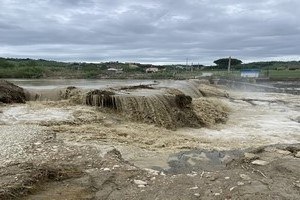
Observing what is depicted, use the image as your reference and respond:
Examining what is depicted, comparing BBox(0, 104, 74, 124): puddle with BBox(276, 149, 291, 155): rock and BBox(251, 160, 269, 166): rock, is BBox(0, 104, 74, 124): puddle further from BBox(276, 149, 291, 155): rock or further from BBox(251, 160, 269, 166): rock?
BBox(251, 160, 269, 166): rock

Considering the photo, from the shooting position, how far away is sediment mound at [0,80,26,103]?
53.5 ft

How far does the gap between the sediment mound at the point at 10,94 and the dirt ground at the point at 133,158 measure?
1.58 meters

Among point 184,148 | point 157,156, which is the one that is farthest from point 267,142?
point 157,156

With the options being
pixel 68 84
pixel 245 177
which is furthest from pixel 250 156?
pixel 68 84


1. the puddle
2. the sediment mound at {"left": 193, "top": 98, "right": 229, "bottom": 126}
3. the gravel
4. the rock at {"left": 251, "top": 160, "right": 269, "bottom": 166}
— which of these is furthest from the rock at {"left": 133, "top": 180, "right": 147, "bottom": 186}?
the sediment mound at {"left": 193, "top": 98, "right": 229, "bottom": 126}

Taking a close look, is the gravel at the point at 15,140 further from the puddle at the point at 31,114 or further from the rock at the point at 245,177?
the rock at the point at 245,177

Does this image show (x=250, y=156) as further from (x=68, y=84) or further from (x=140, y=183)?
(x=68, y=84)

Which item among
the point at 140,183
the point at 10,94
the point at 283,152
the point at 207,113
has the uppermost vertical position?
the point at 10,94

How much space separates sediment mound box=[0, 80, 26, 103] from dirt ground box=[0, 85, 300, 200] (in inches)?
62.3

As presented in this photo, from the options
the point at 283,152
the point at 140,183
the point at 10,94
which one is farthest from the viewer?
the point at 10,94

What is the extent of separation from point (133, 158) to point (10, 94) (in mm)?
9331

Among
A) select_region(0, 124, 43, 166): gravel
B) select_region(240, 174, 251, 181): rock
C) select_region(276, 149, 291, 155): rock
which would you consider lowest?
select_region(0, 124, 43, 166): gravel

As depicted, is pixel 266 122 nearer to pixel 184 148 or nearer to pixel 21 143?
pixel 184 148

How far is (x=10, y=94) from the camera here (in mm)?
16797
